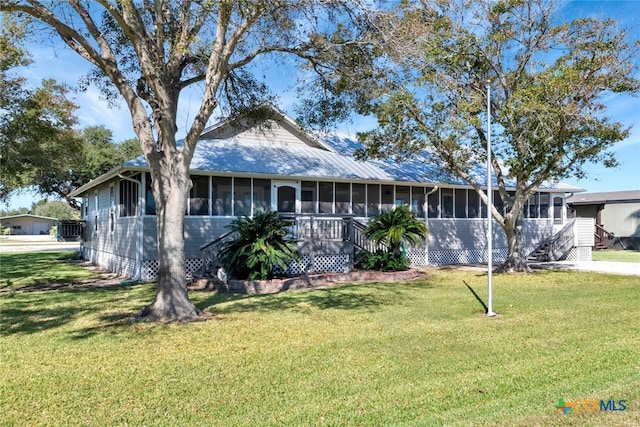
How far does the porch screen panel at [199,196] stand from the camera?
539 inches

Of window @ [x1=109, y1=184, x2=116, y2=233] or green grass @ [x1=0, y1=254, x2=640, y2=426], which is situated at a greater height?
window @ [x1=109, y1=184, x2=116, y2=233]

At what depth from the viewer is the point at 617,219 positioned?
1156 inches

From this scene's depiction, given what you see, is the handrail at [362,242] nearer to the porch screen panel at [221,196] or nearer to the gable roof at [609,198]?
the porch screen panel at [221,196]

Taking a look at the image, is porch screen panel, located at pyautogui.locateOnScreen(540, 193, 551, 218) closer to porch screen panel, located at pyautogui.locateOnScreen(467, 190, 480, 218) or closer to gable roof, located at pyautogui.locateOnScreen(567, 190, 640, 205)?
porch screen panel, located at pyautogui.locateOnScreen(467, 190, 480, 218)

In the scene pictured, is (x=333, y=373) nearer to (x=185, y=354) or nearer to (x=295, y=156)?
(x=185, y=354)

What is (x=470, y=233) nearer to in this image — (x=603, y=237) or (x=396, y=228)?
(x=396, y=228)

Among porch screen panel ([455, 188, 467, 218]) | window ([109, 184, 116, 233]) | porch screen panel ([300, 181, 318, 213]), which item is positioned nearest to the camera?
porch screen panel ([300, 181, 318, 213])

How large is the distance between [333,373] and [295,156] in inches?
481

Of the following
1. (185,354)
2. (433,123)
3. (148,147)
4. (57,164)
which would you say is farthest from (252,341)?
(57,164)

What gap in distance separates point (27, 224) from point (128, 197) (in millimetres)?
79113

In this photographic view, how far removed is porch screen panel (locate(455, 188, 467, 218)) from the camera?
18625mm

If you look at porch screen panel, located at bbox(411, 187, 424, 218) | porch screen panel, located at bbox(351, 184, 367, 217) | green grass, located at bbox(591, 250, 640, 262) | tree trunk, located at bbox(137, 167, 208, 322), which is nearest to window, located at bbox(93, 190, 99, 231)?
porch screen panel, located at bbox(351, 184, 367, 217)

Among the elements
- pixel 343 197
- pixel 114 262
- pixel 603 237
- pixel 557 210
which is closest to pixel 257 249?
pixel 343 197

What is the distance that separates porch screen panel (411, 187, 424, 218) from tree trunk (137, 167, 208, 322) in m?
11.3
